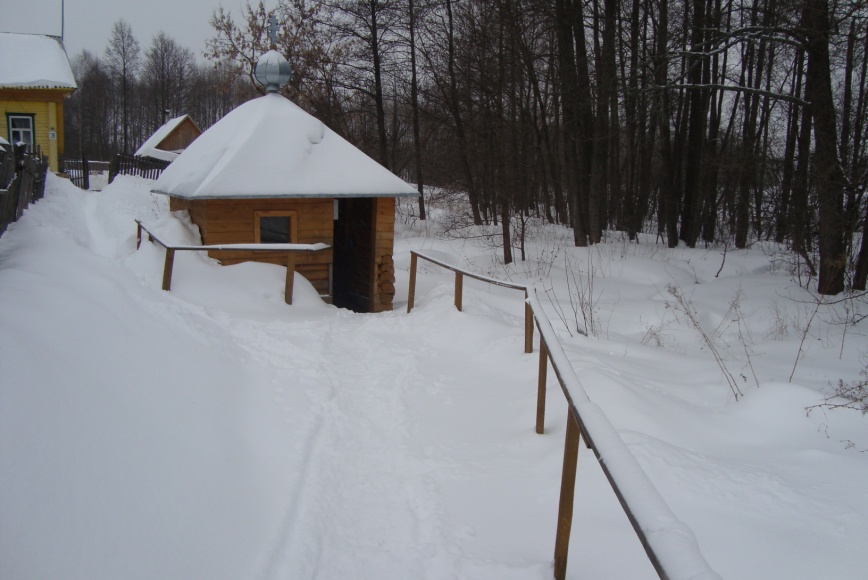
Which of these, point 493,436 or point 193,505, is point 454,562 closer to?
point 193,505

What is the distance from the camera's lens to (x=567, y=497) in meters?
2.81

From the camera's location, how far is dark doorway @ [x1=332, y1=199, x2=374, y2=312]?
39.6 ft

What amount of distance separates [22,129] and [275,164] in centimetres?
2289

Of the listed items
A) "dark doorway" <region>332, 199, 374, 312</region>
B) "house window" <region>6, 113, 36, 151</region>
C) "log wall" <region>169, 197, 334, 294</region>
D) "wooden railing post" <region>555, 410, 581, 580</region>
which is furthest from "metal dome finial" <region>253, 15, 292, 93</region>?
"house window" <region>6, 113, 36, 151</region>

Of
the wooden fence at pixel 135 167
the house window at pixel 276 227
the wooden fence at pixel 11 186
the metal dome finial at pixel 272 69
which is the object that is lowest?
the house window at pixel 276 227

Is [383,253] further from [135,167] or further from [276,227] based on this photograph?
[135,167]

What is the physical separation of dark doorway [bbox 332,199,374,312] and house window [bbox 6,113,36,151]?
2062 cm

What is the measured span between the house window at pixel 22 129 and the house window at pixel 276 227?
22.2 metres

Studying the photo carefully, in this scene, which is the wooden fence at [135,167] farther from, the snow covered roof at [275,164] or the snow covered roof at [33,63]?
the snow covered roof at [275,164]

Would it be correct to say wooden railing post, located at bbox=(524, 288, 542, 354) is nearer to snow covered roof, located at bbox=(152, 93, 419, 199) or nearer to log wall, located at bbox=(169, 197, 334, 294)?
snow covered roof, located at bbox=(152, 93, 419, 199)

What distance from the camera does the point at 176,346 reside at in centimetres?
550

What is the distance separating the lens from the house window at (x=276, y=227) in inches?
417

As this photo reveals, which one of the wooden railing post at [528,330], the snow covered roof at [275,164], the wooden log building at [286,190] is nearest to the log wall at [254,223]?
the wooden log building at [286,190]

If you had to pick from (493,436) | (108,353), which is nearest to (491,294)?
(493,436)
